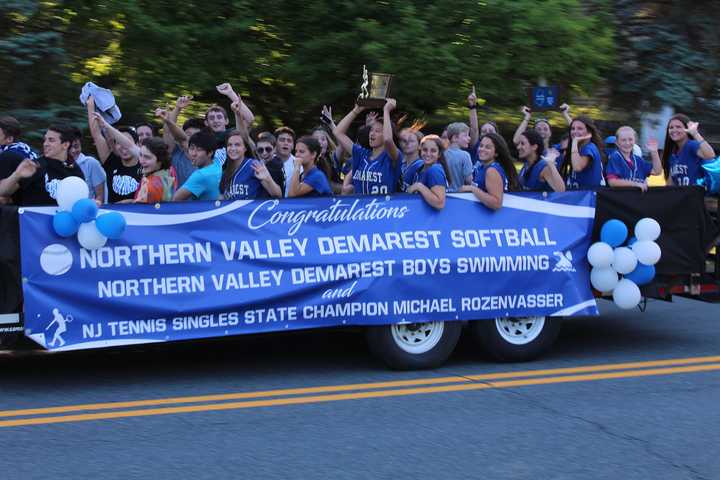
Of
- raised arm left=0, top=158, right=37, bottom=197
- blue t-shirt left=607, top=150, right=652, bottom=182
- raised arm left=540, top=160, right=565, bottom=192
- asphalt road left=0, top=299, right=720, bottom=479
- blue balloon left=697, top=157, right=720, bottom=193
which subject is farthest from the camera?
blue t-shirt left=607, top=150, right=652, bottom=182

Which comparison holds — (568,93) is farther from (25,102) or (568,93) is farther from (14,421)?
(14,421)

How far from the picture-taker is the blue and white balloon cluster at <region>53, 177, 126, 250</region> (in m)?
7.25

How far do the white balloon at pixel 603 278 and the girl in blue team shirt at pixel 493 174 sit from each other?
910 mm

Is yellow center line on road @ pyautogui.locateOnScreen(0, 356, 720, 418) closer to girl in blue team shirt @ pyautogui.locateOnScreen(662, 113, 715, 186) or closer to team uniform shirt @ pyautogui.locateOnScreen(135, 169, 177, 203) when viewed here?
team uniform shirt @ pyautogui.locateOnScreen(135, 169, 177, 203)

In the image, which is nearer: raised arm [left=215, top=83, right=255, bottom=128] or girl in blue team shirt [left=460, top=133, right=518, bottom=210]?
girl in blue team shirt [left=460, top=133, right=518, bottom=210]

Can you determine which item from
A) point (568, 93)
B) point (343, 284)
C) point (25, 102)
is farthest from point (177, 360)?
point (568, 93)

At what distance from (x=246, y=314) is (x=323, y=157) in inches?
100

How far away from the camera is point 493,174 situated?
27.1ft

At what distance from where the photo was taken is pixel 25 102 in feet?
43.1

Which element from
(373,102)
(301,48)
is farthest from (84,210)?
(301,48)

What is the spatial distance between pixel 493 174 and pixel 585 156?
125cm

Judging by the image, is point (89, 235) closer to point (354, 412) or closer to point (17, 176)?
point (17, 176)

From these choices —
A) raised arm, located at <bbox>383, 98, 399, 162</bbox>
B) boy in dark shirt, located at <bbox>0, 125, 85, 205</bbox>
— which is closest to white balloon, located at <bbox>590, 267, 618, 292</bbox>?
raised arm, located at <bbox>383, 98, 399, 162</bbox>

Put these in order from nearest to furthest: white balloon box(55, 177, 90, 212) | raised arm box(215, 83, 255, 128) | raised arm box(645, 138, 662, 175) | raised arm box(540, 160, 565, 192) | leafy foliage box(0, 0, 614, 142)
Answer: white balloon box(55, 177, 90, 212) < raised arm box(540, 160, 565, 192) < raised arm box(215, 83, 255, 128) < raised arm box(645, 138, 662, 175) < leafy foliage box(0, 0, 614, 142)
